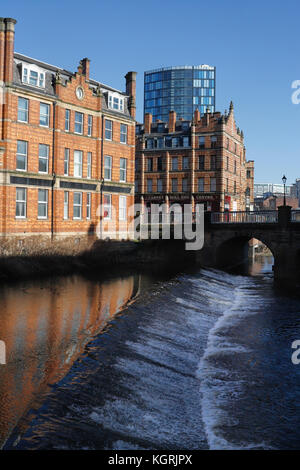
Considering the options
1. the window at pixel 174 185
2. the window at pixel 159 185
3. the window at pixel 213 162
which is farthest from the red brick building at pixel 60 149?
the window at pixel 159 185

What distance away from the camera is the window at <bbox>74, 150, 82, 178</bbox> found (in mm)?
35500

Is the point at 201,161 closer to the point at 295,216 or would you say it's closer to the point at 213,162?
the point at 213,162

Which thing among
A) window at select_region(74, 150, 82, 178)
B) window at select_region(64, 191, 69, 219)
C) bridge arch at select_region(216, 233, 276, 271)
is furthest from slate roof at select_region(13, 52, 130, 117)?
bridge arch at select_region(216, 233, 276, 271)

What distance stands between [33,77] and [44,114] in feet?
8.95

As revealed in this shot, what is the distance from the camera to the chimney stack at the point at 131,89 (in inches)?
1606

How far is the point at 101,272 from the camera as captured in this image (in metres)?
31.1

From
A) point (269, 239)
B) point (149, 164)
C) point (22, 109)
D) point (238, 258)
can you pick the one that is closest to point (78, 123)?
point (22, 109)

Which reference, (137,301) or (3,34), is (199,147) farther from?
(137,301)

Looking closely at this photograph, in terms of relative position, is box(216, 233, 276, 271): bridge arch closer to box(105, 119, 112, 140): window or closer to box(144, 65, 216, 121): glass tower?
box(105, 119, 112, 140): window

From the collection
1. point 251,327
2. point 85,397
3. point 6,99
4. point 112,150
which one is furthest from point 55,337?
point 112,150

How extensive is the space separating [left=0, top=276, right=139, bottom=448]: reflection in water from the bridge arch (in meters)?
14.7

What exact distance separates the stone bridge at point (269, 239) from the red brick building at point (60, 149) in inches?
320

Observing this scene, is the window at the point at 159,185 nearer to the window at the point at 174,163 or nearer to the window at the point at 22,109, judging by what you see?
the window at the point at 174,163

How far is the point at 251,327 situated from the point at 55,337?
8.42 metres
